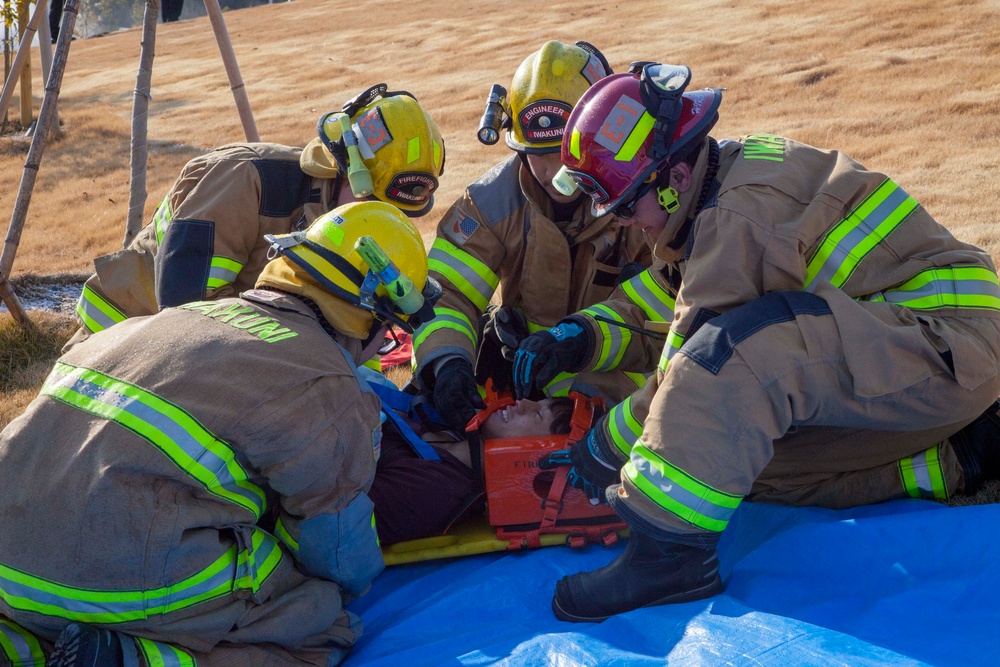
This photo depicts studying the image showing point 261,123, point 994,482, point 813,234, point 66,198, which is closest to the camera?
point 813,234

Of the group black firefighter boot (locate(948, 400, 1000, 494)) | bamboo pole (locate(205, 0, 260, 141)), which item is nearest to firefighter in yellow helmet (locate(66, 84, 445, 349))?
black firefighter boot (locate(948, 400, 1000, 494))

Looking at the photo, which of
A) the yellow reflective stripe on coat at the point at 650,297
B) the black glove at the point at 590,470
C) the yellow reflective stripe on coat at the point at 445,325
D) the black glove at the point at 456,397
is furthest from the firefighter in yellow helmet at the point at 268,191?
the black glove at the point at 590,470

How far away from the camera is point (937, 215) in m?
5.98

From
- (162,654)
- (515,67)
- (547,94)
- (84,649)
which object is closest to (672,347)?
(547,94)

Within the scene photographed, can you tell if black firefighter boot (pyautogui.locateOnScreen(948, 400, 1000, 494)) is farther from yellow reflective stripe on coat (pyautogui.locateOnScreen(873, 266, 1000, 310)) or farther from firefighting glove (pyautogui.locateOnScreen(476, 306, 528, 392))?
firefighting glove (pyautogui.locateOnScreen(476, 306, 528, 392))

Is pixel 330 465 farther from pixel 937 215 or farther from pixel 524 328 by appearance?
pixel 937 215

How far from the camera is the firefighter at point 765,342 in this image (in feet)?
8.48

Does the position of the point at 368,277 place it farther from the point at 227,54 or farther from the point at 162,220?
the point at 227,54

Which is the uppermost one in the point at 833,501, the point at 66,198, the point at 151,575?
the point at 151,575

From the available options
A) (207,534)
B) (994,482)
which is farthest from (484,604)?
(994,482)

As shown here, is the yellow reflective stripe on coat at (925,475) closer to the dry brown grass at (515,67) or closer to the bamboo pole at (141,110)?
the dry brown grass at (515,67)

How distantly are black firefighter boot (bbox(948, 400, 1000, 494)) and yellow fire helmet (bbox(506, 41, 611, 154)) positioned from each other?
6.35 feet

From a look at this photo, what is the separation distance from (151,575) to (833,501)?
2174mm

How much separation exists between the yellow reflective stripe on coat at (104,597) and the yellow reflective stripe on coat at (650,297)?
199 cm
